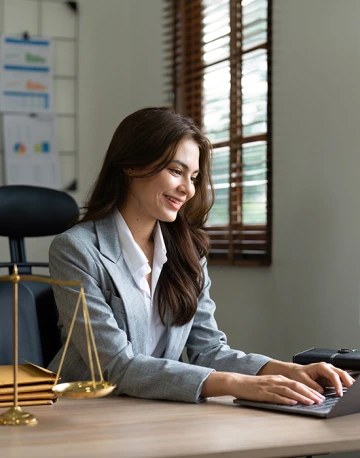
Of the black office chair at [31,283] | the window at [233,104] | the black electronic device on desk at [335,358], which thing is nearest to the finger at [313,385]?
the black electronic device on desk at [335,358]

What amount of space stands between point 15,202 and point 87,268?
53cm

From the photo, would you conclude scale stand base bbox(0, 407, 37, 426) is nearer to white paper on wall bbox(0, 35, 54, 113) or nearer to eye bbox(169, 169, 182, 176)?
eye bbox(169, 169, 182, 176)

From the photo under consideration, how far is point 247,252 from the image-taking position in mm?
2881

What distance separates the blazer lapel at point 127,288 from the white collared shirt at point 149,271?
0.02m

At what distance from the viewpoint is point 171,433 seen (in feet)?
4.17

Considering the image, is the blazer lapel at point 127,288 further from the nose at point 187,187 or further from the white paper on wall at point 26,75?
the white paper on wall at point 26,75

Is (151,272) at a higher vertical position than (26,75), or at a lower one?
lower

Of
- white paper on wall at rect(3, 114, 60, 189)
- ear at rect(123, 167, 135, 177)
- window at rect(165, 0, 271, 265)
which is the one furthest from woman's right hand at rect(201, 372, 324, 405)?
white paper on wall at rect(3, 114, 60, 189)

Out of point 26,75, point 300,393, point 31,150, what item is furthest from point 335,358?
point 26,75

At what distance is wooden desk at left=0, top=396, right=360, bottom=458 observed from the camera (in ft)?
3.83

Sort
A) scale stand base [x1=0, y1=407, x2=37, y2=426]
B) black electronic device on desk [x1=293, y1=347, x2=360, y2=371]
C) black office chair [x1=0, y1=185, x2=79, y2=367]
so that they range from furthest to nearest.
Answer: black office chair [x1=0, y1=185, x2=79, y2=367]
black electronic device on desk [x1=293, y1=347, x2=360, y2=371]
scale stand base [x1=0, y1=407, x2=37, y2=426]

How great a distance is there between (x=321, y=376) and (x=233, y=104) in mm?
1636

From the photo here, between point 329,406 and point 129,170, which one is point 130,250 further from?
point 329,406

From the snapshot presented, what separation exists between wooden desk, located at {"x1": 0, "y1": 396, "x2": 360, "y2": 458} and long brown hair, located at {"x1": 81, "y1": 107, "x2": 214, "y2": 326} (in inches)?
18.1
